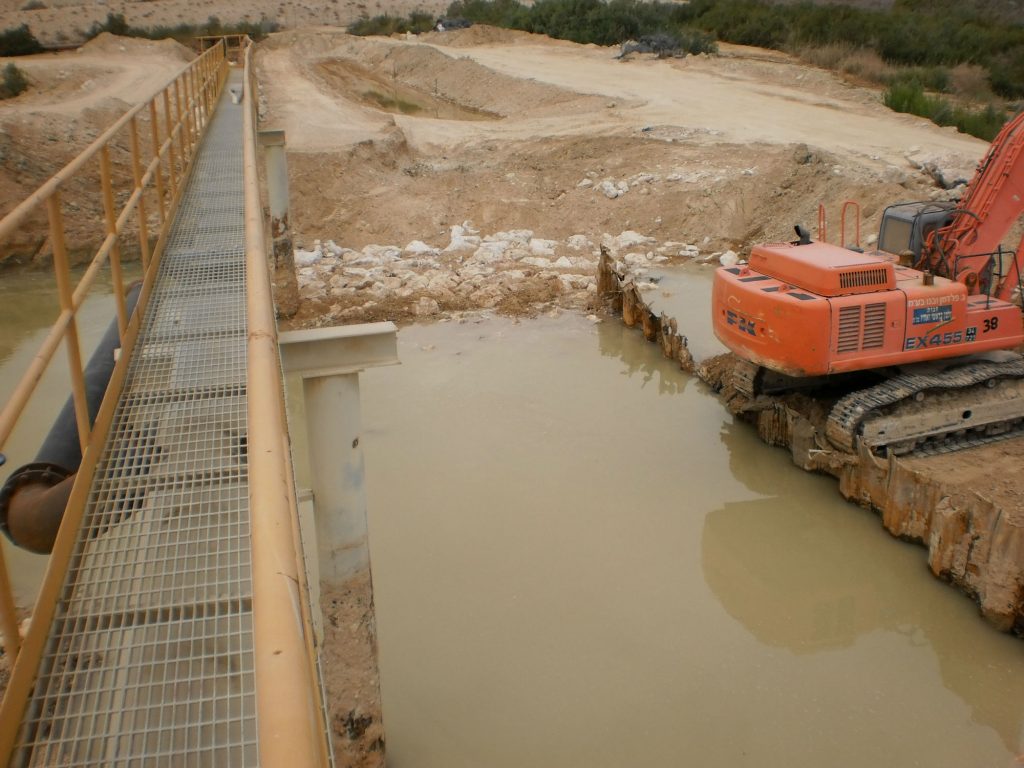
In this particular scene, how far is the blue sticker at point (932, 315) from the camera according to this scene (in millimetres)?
7467

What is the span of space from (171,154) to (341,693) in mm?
4374

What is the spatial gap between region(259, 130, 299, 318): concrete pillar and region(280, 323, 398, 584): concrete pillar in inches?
310

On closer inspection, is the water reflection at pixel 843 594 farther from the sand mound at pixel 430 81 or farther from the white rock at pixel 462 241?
the sand mound at pixel 430 81

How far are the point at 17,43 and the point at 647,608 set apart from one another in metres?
36.5

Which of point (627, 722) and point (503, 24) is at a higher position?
point (503, 24)

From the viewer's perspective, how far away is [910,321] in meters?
7.46

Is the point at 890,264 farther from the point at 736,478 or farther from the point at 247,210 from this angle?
the point at 247,210

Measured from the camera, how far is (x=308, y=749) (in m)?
1.27

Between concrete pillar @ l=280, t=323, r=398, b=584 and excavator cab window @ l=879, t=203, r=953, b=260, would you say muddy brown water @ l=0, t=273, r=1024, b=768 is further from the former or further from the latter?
excavator cab window @ l=879, t=203, r=953, b=260

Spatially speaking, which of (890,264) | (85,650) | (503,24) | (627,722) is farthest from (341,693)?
(503,24)

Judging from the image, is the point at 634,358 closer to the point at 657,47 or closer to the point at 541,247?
the point at 541,247

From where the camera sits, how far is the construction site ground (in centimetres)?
1384

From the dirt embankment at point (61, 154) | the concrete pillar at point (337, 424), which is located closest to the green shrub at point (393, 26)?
the dirt embankment at point (61, 154)

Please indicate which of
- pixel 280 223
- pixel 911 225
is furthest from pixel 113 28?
pixel 911 225
